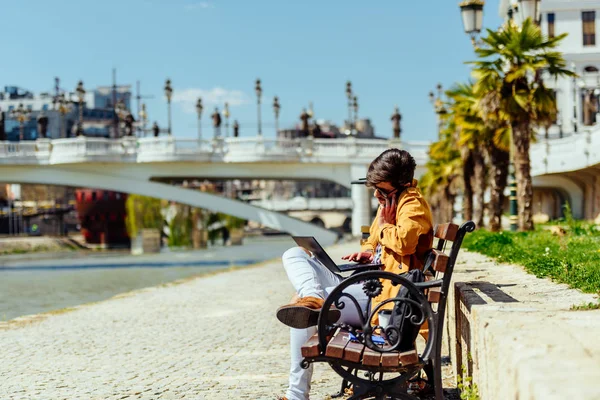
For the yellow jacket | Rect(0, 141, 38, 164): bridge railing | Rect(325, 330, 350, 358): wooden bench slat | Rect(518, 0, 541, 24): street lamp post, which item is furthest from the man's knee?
Rect(0, 141, 38, 164): bridge railing

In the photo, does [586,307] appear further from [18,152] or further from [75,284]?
[18,152]

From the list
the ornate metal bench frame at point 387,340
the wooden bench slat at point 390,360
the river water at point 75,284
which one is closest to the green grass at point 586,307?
the ornate metal bench frame at point 387,340

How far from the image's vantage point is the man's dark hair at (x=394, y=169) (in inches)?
202

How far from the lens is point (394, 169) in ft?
16.8

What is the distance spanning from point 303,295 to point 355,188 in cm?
4369

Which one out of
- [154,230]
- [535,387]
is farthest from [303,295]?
[154,230]

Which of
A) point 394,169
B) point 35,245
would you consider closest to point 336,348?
point 394,169

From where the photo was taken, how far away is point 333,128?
466 ft

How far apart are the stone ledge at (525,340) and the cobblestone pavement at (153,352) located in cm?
81

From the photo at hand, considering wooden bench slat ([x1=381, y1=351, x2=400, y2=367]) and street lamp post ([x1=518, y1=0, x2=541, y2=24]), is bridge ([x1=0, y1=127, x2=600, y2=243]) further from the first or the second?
wooden bench slat ([x1=381, y1=351, x2=400, y2=367])

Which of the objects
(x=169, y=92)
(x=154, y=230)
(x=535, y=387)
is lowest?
(x=154, y=230)

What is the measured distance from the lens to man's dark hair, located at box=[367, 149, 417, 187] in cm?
514

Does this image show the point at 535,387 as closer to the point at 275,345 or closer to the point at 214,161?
the point at 275,345

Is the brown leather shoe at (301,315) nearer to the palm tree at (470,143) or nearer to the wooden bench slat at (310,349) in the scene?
the wooden bench slat at (310,349)
